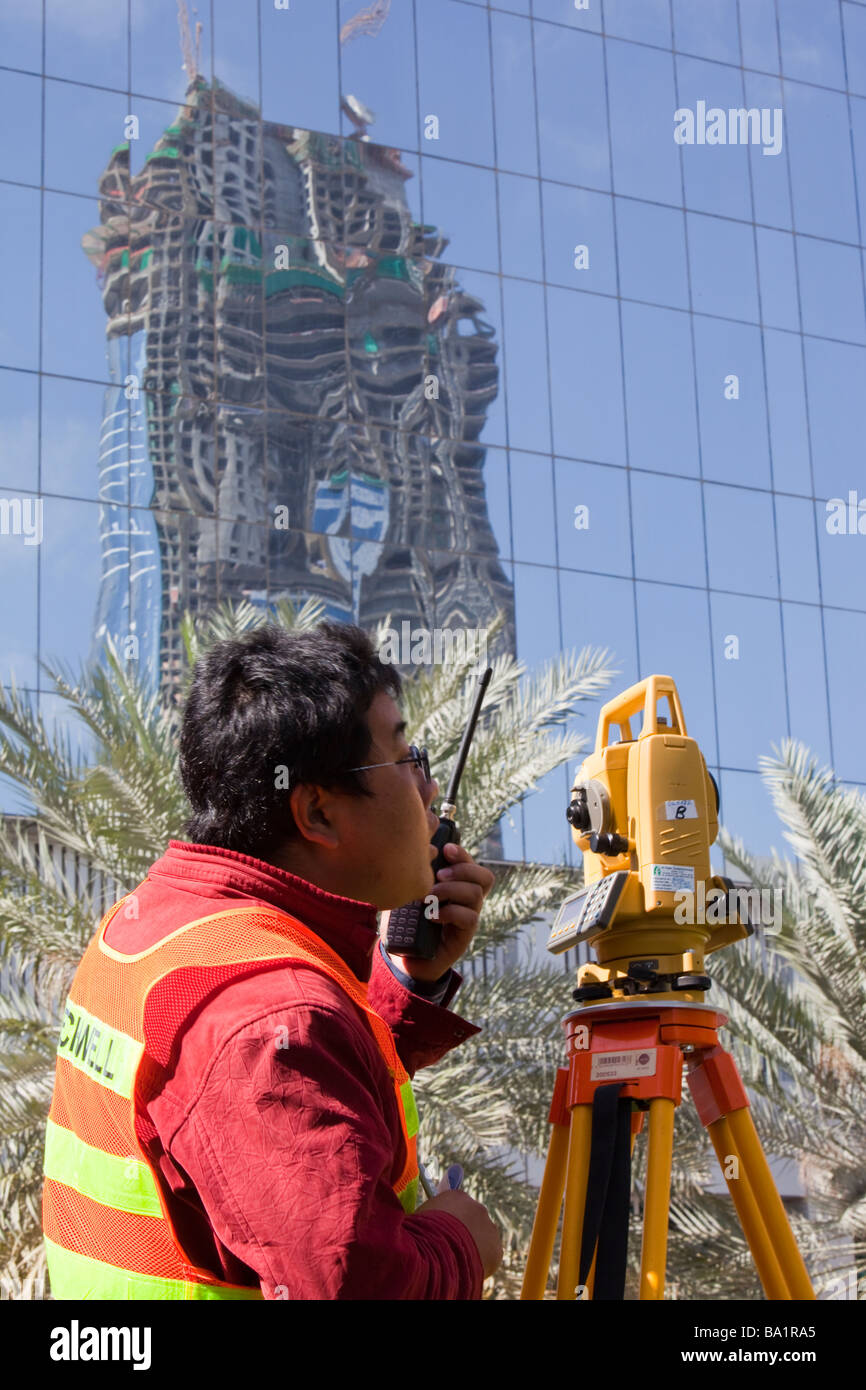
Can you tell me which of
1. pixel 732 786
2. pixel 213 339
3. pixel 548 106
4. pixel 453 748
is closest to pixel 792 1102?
pixel 453 748

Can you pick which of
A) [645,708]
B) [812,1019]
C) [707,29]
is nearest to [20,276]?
[707,29]

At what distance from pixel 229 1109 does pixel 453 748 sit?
24.5 ft

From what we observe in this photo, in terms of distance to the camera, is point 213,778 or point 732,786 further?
point 732,786

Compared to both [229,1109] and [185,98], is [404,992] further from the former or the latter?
[185,98]

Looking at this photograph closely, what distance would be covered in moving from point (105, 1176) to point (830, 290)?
92.7ft

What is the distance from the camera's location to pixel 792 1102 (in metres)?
9.14

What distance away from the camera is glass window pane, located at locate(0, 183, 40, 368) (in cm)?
2045

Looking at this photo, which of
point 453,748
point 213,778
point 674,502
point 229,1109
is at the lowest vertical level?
point 229,1109

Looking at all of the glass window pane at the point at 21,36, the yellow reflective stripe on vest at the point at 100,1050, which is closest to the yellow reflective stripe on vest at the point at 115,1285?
the yellow reflective stripe on vest at the point at 100,1050

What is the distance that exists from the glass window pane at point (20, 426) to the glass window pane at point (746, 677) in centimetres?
1066

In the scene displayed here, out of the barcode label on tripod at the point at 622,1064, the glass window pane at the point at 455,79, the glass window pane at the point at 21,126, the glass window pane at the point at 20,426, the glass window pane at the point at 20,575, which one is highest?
the glass window pane at the point at 455,79

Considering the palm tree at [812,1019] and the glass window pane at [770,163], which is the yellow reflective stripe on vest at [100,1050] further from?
the glass window pane at [770,163]

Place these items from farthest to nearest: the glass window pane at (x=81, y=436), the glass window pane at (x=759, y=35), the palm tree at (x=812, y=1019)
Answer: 1. the glass window pane at (x=759, y=35)
2. the glass window pane at (x=81, y=436)
3. the palm tree at (x=812, y=1019)

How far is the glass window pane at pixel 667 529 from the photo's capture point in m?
24.2
